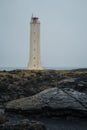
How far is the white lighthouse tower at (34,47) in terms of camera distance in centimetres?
7181

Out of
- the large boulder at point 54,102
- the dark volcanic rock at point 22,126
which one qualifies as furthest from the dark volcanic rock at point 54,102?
the dark volcanic rock at point 22,126

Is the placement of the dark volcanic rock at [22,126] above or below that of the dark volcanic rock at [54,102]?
below

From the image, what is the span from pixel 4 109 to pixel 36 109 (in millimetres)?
4081

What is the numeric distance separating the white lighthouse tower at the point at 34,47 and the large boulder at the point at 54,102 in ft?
108

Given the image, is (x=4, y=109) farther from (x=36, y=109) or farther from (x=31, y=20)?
(x=31, y=20)

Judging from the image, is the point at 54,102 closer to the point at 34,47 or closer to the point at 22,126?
the point at 22,126

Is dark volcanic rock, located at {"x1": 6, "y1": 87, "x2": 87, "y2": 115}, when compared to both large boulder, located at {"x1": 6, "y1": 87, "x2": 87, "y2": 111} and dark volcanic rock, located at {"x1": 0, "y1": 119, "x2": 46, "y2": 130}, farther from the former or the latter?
dark volcanic rock, located at {"x1": 0, "y1": 119, "x2": 46, "y2": 130}

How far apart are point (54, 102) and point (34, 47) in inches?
1426

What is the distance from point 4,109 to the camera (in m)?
38.3

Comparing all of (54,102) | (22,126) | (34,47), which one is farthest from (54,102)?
(34,47)

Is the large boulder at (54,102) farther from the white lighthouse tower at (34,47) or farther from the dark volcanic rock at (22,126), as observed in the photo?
the white lighthouse tower at (34,47)

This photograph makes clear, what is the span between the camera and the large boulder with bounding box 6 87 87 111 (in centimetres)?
3678

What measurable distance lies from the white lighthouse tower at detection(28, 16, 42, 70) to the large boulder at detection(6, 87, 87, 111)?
32.8 m

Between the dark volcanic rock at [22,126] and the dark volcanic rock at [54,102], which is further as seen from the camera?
the dark volcanic rock at [54,102]
